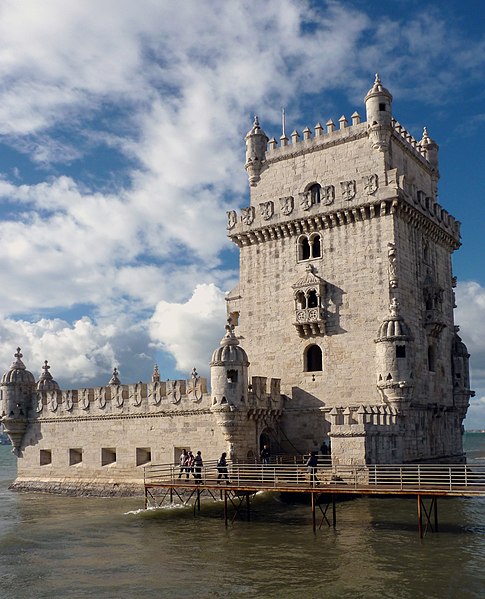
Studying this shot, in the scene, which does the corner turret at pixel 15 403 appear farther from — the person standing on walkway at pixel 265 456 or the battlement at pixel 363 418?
the battlement at pixel 363 418

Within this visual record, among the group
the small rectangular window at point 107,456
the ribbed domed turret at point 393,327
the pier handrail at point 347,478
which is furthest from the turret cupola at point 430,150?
the small rectangular window at point 107,456

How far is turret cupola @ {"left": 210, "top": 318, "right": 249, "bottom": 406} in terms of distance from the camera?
35.0 m

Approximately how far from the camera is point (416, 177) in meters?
43.0

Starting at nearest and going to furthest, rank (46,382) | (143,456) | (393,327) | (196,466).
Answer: (196,466) → (393,327) → (143,456) → (46,382)

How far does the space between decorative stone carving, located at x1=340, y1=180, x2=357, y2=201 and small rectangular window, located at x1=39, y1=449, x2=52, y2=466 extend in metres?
24.9

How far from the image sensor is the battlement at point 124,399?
37625mm

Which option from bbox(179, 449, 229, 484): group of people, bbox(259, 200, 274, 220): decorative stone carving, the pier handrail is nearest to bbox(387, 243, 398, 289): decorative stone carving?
bbox(259, 200, 274, 220): decorative stone carving

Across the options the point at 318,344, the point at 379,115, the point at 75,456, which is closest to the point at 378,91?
the point at 379,115

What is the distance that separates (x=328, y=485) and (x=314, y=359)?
11.9 meters

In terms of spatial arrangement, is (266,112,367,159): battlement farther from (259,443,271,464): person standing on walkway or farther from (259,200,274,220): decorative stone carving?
(259,443,271,464): person standing on walkway

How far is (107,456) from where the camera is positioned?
136ft

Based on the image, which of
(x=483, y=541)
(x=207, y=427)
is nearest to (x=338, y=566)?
(x=483, y=541)

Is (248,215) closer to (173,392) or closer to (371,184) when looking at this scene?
(371,184)

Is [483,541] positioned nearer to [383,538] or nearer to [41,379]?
[383,538]
